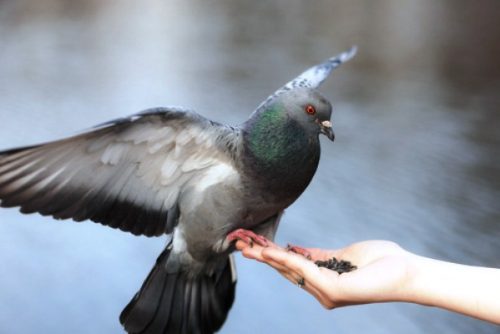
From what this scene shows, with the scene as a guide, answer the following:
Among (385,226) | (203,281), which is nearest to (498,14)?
(385,226)

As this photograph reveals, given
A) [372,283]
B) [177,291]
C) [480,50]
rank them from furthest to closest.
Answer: [480,50] < [177,291] < [372,283]

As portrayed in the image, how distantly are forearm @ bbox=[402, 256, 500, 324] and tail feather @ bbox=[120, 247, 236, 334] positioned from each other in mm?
670

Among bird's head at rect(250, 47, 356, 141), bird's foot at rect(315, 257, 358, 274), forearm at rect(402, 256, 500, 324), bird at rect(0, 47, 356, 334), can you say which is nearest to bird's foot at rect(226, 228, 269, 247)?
bird at rect(0, 47, 356, 334)

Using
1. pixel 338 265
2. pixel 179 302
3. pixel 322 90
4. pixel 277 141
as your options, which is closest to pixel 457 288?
pixel 338 265

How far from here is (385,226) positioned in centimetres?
288

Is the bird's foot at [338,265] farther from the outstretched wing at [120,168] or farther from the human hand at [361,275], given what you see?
the outstretched wing at [120,168]

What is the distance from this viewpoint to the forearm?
49.6 inches

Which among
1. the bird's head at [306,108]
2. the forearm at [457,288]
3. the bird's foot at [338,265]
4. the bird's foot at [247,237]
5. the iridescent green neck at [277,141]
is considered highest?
the bird's head at [306,108]

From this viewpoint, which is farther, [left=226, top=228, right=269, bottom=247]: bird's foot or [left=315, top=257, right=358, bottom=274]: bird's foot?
[left=226, top=228, right=269, bottom=247]: bird's foot

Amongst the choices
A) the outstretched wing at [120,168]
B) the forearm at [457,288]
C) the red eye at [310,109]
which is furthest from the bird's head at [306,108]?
the forearm at [457,288]

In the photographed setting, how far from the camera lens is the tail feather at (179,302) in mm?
1789

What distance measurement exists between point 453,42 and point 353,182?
7.26 ft

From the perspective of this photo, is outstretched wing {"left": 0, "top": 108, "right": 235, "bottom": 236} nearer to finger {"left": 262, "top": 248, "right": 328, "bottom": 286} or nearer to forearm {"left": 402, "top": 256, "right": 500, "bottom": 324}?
finger {"left": 262, "top": 248, "right": 328, "bottom": 286}

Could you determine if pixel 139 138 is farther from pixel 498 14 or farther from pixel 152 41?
pixel 498 14
